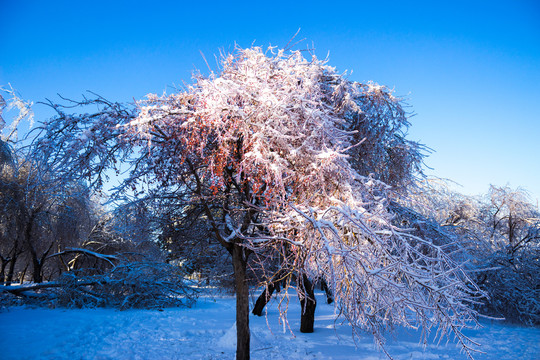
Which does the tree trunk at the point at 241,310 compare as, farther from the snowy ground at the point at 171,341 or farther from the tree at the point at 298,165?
the snowy ground at the point at 171,341

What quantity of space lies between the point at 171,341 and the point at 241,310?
294cm

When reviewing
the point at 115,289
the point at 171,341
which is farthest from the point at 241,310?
the point at 115,289

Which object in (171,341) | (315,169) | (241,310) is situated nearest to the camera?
(315,169)

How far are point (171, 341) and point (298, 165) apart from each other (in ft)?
19.3

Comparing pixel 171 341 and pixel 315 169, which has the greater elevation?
pixel 315 169

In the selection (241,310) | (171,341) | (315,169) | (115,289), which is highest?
(315,169)

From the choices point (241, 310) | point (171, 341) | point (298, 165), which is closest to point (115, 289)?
point (171, 341)

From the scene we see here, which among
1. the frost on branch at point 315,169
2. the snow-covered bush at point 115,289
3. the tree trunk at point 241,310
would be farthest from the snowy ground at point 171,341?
the frost on branch at point 315,169

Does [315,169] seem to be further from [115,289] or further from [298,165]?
[115,289]

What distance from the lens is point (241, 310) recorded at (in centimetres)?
641

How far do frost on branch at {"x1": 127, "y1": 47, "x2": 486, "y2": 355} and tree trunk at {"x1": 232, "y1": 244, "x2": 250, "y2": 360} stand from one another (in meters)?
0.21

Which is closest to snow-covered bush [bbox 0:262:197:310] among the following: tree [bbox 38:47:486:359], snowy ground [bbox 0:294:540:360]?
snowy ground [bbox 0:294:540:360]

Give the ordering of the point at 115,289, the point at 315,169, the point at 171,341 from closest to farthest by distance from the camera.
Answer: the point at 315,169 → the point at 171,341 → the point at 115,289

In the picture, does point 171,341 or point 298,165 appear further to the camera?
point 171,341
